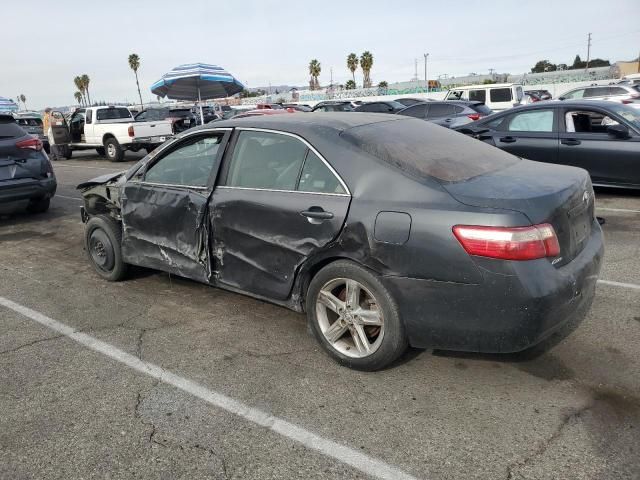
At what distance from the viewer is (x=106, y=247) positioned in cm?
506

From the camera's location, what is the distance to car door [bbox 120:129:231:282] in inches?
160

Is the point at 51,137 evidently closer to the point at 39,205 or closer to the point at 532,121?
the point at 39,205

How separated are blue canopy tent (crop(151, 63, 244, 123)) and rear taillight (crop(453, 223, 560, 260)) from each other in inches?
580

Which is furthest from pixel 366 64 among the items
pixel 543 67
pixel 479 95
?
pixel 479 95

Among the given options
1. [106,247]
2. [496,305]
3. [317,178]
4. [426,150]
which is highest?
[426,150]

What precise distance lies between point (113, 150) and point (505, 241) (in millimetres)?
16896

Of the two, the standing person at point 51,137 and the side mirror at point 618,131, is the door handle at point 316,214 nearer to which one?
the side mirror at point 618,131

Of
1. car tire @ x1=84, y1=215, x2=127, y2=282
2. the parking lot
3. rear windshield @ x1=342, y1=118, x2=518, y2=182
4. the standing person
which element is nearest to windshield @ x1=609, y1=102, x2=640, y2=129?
the parking lot

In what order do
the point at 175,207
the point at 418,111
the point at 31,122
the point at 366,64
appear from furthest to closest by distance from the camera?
the point at 366,64 < the point at 31,122 < the point at 418,111 < the point at 175,207

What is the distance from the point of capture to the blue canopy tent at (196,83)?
16250mm

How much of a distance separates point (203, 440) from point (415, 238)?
1539 mm

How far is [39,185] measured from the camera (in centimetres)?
811

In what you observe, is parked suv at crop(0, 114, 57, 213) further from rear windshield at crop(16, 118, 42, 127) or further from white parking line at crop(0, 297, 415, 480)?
rear windshield at crop(16, 118, 42, 127)

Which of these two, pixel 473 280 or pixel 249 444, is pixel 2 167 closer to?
pixel 249 444
